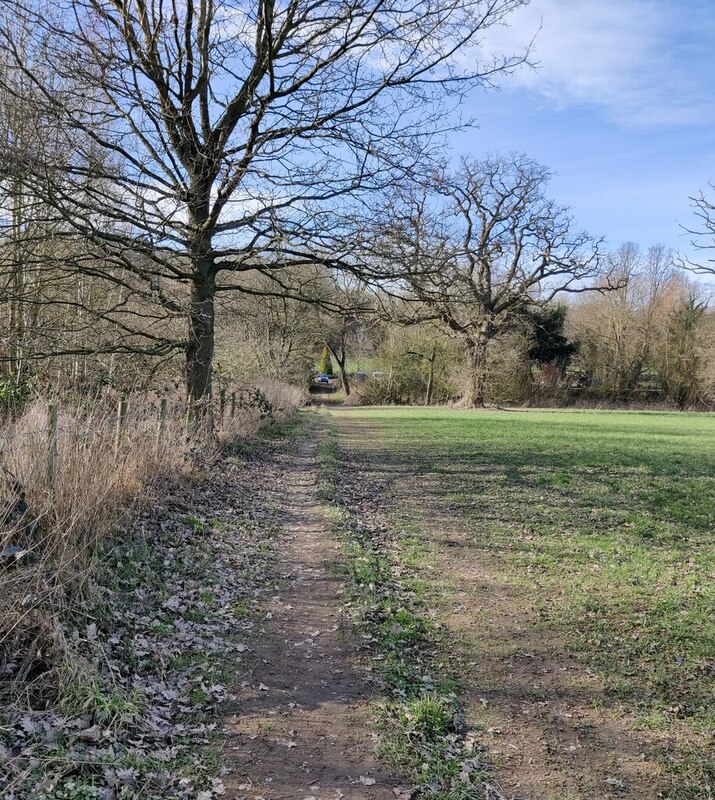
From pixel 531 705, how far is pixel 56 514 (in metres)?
3.86

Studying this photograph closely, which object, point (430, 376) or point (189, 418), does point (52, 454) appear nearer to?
point (189, 418)

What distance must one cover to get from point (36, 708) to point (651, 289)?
54.7 m

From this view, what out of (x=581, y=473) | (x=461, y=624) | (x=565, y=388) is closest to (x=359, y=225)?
(x=581, y=473)

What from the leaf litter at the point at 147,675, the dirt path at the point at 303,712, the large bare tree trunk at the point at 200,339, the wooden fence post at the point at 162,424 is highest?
the large bare tree trunk at the point at 200,339

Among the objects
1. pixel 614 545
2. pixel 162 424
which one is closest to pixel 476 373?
pixel 162 424

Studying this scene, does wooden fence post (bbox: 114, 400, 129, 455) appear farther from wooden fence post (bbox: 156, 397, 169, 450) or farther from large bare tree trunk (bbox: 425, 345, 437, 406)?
large bare tree trunk (bbox: 425, 345, 437, 406)

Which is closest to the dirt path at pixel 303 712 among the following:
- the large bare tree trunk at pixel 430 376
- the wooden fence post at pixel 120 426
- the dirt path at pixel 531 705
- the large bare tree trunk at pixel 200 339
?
the dirt path at pixel 531 705

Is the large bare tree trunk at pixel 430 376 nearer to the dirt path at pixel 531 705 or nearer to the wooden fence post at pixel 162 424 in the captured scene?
the wooden fence post at pixel 162 424

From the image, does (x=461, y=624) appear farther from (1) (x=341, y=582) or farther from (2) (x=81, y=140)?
(2) (x=81, y=140)

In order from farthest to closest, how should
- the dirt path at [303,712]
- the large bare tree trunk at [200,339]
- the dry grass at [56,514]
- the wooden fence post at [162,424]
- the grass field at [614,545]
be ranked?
1. the large bare tree trunk at [200,339]
2. the wooden fence post at [162,424]
3. the grass field at [614,545]
4. the dry grass at [56,514]
5. the dirt path at [303,712]

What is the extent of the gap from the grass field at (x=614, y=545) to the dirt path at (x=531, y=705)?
0.17 metres

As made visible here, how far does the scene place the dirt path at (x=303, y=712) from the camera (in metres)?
3.14

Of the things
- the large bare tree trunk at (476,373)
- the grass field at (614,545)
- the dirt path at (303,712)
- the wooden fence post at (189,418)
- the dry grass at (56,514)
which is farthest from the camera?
the large bare tree trunk at (476,373)

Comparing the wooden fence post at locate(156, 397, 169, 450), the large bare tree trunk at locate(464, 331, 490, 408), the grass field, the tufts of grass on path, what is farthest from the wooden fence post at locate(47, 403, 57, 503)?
the large bare tree trunk at locate(464, 331, 490, 408)
